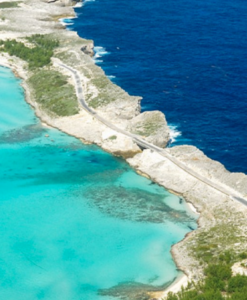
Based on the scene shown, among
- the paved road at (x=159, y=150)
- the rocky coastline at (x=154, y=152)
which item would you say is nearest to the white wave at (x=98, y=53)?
the rocky coastline at (x=154, y=152)

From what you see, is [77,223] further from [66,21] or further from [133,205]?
[66,21]

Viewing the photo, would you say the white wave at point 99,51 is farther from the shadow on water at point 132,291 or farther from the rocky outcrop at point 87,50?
the shadow on water at point 132,291

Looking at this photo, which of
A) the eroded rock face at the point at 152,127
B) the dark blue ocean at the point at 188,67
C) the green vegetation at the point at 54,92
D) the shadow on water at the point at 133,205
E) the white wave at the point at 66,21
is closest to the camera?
the shadow on water at the point at 133,205

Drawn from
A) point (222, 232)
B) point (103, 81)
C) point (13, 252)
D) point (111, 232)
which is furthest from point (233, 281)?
point (103, 81)

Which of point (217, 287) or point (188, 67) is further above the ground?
point (188, 67)

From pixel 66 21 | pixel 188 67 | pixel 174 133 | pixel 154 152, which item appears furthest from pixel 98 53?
pixel 154 152

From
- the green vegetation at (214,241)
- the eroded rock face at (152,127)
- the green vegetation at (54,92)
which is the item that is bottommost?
the green vegetation at (214,241)

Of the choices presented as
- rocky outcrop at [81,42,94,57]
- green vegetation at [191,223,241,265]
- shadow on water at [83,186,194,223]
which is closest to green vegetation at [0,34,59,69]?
rocky outcrop at [81,42,94,57]
